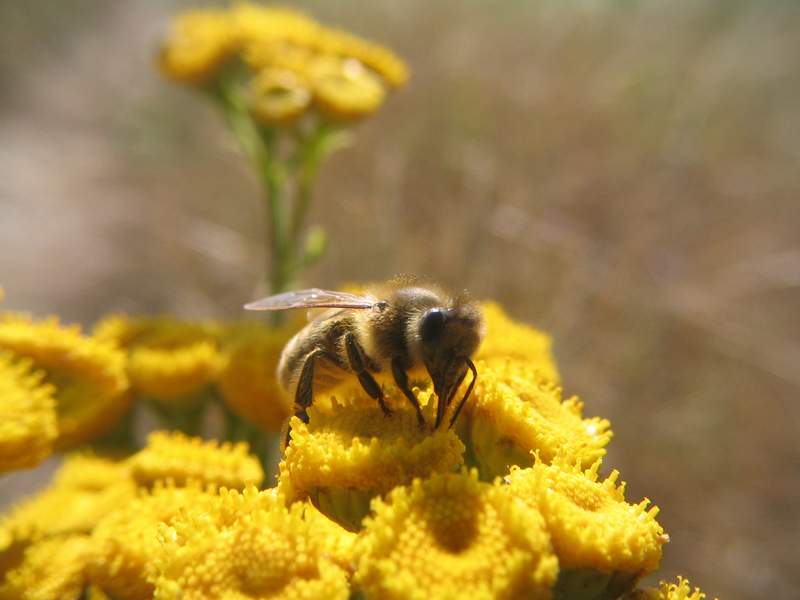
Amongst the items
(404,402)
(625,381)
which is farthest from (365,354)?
(625,381)

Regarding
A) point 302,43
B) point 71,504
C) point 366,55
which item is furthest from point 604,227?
point 71,504

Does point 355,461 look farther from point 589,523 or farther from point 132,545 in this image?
point 132,545

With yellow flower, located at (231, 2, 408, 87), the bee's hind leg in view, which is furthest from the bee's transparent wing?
yellow flower, located at (231, 2, 408, 87)

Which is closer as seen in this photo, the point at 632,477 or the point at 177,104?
the point at 632,477

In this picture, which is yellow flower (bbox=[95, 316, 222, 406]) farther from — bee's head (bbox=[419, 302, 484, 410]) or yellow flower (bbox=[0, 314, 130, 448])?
bee's head (bbox=[419, 302, 484, 410])

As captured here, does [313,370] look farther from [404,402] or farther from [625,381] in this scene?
[625,381]

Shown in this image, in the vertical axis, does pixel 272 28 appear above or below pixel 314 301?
above
